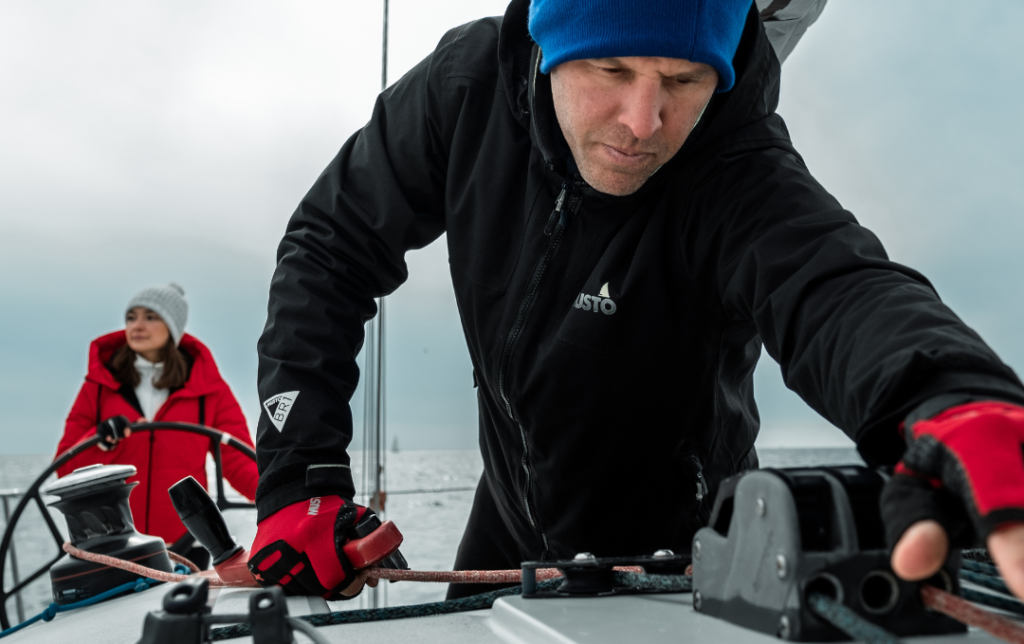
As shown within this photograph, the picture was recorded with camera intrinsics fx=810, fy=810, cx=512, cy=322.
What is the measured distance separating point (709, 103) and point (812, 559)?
718 millimetres

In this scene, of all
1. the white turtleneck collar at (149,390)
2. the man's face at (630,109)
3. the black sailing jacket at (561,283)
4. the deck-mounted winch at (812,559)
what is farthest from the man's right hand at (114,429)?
the deck-mounted winch at (812,559)

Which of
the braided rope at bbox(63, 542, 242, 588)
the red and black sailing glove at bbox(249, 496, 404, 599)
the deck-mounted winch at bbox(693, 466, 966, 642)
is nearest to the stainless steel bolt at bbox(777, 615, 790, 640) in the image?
the deck-mounted winch at bbox(693, 466, 966, 642)

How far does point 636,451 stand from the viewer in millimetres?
1196

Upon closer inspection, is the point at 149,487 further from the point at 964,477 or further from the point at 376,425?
the point at 964,477

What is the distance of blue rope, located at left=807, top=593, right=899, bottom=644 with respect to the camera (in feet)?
1.46

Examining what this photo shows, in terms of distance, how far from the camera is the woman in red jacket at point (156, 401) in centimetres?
299

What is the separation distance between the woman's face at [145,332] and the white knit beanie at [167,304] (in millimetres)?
23

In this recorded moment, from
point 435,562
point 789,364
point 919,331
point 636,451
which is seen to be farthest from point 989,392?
point 435,562

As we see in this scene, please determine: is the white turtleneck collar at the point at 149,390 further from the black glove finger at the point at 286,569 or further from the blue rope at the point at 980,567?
the blue rope at the point at 980,567

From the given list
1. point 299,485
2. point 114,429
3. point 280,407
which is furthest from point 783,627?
point 114,429

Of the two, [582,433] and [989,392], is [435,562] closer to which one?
[582,433]

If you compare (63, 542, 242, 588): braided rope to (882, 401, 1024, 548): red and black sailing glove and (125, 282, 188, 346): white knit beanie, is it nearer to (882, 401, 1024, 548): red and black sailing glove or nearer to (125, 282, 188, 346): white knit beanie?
(882, 401, 1024, 548): red and black sailing glove

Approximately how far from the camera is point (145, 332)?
10.7 ft

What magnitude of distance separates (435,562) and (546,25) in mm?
5697
